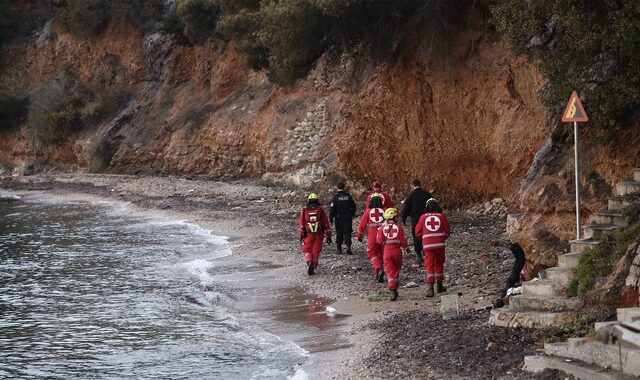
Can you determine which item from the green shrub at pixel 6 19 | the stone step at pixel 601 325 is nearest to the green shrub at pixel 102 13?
the green shrub at pixel 6 19

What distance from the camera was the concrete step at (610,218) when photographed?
12.7m

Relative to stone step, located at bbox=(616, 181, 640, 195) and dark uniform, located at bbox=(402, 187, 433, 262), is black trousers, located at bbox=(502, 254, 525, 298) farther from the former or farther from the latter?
dark uniform, located at bbox=(402, 187, 433, 262)

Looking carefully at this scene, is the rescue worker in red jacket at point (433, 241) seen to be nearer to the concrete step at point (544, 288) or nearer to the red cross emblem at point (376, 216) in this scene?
the red cross emblem at point (376, 216)

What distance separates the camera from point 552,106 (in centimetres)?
1546

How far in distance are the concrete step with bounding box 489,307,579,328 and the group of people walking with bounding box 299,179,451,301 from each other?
3.44 metres

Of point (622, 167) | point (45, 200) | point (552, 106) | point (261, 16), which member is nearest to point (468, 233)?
point (552, 106)

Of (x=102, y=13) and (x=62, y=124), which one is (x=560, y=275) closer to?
(x=62, y=124)

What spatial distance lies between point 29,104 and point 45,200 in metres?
15.6

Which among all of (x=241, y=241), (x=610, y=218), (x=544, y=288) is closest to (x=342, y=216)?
(x=241, y=241)

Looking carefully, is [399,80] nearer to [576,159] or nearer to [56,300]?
[56,300]

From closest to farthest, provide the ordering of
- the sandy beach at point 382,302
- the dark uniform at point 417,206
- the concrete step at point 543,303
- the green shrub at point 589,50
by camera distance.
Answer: the sandy beach at point 382,302, the concrete step at point 543,303, the green shrub at point 589,50, the dark uniform at point 417,206

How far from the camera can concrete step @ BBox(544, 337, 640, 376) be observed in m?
9.04

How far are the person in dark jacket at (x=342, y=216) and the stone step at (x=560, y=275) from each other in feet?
28.7

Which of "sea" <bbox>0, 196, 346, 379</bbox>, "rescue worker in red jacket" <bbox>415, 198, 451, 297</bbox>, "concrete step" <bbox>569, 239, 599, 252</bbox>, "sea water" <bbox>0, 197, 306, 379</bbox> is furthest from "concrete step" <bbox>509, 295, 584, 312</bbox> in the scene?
"rescue worker in red jacket" <bbox>415, 198, 451, 297</bbox>
